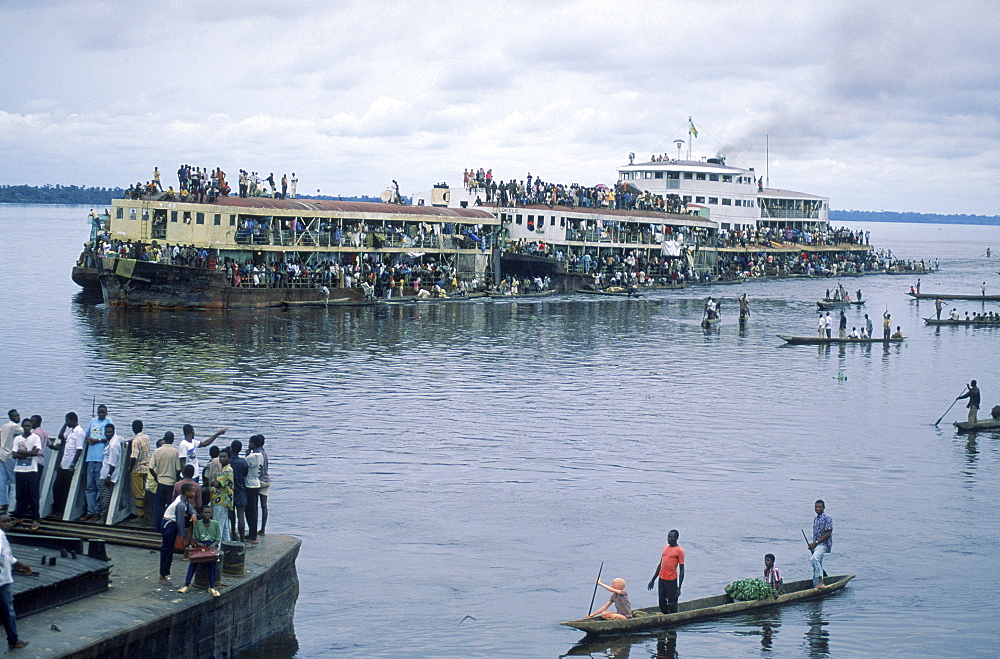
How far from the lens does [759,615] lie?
17.9m

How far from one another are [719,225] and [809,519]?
244 feet

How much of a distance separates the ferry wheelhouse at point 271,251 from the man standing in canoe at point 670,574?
4269cm

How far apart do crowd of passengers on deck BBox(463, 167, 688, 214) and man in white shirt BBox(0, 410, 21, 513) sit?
6278 cm

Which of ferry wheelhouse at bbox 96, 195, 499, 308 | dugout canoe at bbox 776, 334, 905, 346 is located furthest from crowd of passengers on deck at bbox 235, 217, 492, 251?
dugout canoe at bbox 776, 334, 905, 346

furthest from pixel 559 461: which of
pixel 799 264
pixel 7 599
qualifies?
pixel 799 264

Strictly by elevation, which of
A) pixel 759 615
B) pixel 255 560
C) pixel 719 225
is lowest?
pixel 759 615

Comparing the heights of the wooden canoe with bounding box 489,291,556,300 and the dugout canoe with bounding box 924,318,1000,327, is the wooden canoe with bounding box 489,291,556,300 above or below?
above

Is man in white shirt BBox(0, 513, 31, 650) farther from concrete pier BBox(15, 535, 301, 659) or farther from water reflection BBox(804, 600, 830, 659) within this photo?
water reflection BBox(804, 600, 830, 659)

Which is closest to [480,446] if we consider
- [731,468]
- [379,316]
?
[731,468]

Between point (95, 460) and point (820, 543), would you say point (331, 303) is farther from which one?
point (95, 460)

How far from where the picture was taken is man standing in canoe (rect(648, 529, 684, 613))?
16.5 m

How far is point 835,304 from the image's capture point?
2844 inches

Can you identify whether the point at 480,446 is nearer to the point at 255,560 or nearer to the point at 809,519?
the point at 809,519

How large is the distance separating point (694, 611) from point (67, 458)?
30.3 feet
